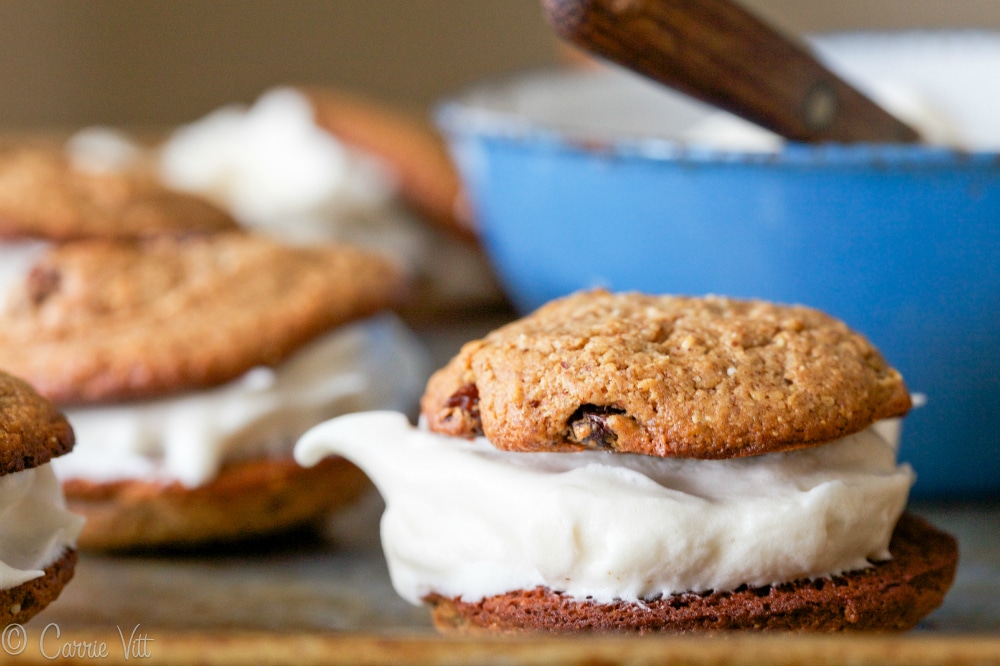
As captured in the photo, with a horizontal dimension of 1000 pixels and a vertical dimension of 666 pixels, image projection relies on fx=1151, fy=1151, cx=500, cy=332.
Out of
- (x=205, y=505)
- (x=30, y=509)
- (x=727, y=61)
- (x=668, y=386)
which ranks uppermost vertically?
(x=727, y=61)

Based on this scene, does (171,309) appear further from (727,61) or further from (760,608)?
(760,608)

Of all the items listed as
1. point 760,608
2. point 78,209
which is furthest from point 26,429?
point 78,209

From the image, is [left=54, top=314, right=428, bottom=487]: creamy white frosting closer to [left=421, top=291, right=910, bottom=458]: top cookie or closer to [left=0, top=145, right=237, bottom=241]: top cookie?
[left=0, top=145, right=237, bottom=241]: top cookie

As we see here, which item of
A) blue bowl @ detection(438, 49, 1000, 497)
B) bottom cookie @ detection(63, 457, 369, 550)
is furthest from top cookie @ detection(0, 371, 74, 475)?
blue bowl @ detection(438, 49, 1000, 497)

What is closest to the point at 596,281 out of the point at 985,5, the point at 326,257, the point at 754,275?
the point at 754,275

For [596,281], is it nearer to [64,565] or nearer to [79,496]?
[79,496]
